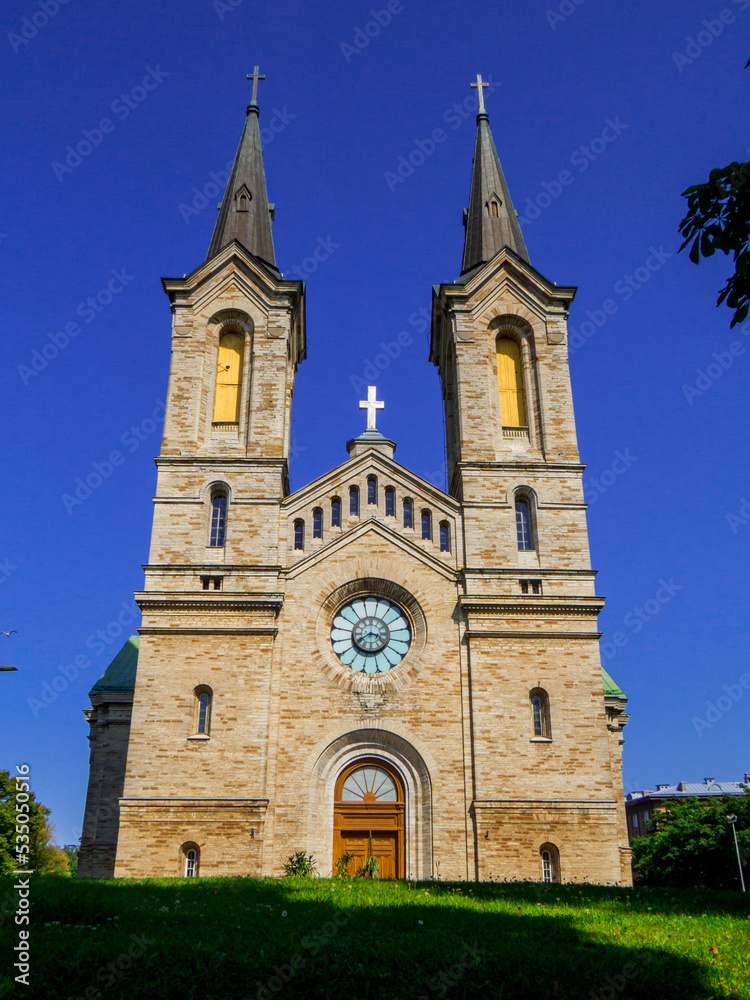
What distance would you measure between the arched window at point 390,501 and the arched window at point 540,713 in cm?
712

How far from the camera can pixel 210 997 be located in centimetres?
1035

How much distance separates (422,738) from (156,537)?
10035mm

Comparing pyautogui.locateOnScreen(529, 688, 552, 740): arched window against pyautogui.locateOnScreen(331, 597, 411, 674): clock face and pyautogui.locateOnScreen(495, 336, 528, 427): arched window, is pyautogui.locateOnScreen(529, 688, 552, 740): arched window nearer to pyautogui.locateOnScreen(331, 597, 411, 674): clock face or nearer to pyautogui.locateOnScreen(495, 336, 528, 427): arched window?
pyautogui.locateOnScreen(331, 597, 411, 674): clock face

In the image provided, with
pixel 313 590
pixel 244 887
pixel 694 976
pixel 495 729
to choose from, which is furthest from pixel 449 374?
pixel 694 976

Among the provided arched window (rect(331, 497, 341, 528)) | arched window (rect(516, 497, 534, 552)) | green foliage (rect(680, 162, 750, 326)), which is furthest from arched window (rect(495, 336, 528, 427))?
green foliage (rect(680, 162, 750, 326))

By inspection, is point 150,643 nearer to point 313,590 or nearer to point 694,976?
point 313,590

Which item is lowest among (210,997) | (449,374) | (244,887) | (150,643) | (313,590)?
(210,997)

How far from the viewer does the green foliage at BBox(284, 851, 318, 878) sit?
2344 centimetres

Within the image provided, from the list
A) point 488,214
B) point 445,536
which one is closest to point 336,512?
point 445,536

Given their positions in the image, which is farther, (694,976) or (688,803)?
(688,803)

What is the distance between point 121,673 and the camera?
32.4 metres

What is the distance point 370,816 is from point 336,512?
9.29 metres

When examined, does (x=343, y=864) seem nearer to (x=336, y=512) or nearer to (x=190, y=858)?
(x=190, y=858)

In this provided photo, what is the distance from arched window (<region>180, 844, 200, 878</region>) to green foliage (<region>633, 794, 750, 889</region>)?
28.8 m
